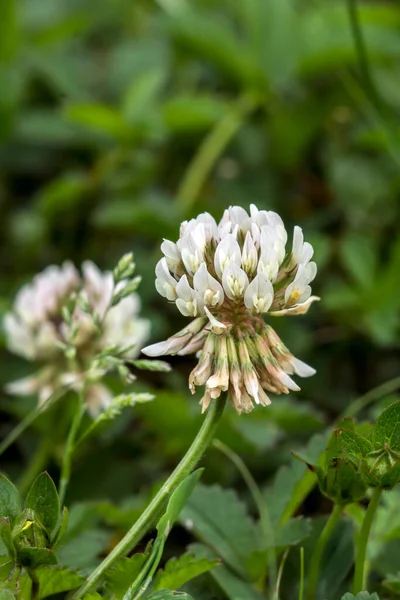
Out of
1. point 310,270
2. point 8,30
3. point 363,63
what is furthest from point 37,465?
point 8,30

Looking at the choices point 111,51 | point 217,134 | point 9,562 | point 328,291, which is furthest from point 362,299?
point 111,51

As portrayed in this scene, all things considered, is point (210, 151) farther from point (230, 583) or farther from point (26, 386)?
point (230, 583)

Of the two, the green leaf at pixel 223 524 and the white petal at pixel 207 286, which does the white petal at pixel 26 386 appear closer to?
the green leaf at pixel 223 524

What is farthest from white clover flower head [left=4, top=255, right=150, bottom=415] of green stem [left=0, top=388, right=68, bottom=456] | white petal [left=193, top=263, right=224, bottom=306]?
white petal [left=193, top=263, right=224, bottom=306]

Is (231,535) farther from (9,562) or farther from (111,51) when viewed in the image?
(111,51)

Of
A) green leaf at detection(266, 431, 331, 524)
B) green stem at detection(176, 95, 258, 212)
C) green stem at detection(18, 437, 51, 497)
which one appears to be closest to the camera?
green leaf at detection(266, 431, 331, 524)

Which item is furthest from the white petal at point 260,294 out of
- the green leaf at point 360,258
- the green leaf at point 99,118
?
the green leaf at point 99,118

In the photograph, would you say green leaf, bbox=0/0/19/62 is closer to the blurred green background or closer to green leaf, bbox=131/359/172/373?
the blurred green background
